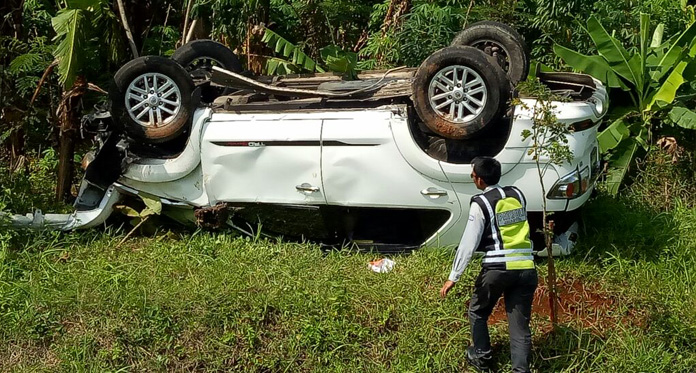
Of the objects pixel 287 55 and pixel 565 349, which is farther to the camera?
pixel 287 55

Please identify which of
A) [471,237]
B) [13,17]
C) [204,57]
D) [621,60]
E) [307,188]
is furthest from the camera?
[13,17]

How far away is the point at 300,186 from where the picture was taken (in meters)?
5.90

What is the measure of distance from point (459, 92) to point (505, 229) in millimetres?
1312

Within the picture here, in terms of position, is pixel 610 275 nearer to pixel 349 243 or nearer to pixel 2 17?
pixel 349 243

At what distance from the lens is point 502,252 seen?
179 inches

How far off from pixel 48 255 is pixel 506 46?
4.24 m

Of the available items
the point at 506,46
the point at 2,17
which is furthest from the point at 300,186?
the point at 2,17

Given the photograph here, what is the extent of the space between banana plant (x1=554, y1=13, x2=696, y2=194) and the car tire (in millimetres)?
3906

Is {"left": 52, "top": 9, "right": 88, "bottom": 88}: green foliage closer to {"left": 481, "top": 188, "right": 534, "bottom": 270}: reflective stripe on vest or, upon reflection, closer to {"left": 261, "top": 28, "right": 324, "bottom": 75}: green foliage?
{"left": 261, "top": 28, "right": 324, "bottom": 75}: green foliage

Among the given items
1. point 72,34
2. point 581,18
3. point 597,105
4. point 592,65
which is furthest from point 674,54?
point 72,34

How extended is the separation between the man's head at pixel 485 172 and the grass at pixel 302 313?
1132mm

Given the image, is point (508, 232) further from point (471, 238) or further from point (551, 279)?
point (551, 279)

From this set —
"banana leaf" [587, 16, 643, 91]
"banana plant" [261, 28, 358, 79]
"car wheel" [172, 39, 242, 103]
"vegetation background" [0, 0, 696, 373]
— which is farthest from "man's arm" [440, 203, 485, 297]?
"banana leaf" [587, 16, 643, 91]

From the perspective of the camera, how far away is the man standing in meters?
4.52
